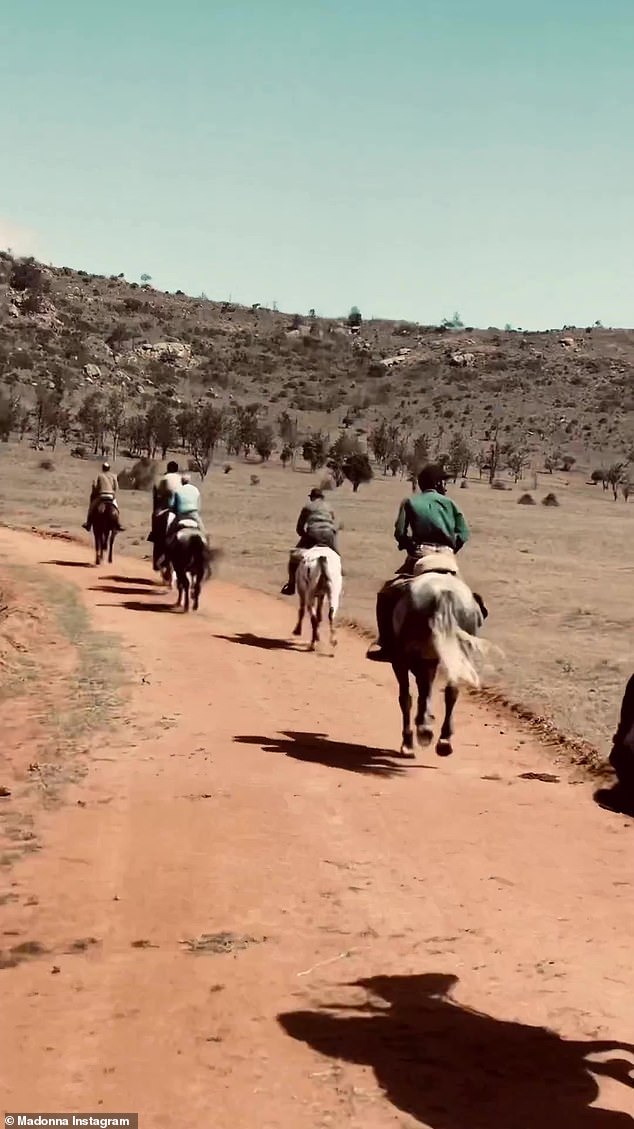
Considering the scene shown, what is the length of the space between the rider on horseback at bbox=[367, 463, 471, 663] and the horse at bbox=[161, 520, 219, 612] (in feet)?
30.0

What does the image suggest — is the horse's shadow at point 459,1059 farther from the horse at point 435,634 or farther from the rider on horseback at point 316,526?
the rider on horseback at point 316,526

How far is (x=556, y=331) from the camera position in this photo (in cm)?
14425

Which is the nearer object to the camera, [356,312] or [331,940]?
[331,940]

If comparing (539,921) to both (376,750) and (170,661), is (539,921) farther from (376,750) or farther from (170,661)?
(170,661)

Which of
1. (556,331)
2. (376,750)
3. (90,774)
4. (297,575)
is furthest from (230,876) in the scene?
(556,331)

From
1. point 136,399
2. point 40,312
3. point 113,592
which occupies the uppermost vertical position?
point 40,312

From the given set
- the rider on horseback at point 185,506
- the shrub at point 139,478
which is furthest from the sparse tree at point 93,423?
the rider on horseback at point 185,506

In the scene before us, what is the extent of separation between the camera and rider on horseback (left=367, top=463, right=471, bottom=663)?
11.4 m

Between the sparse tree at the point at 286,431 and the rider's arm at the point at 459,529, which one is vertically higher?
the sparse tree at the point at 286,431

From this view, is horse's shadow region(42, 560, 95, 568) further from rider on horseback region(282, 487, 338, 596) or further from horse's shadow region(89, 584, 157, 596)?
rider on horseback region(282, 487, 338, 596)

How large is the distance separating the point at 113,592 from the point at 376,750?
12.6 meters

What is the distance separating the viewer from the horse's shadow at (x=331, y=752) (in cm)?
1077

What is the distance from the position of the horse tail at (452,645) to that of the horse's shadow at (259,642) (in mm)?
7238

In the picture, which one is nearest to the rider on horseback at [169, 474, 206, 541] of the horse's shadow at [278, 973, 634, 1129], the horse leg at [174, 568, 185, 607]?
the horse leg at [174, 568, 185, 607]
